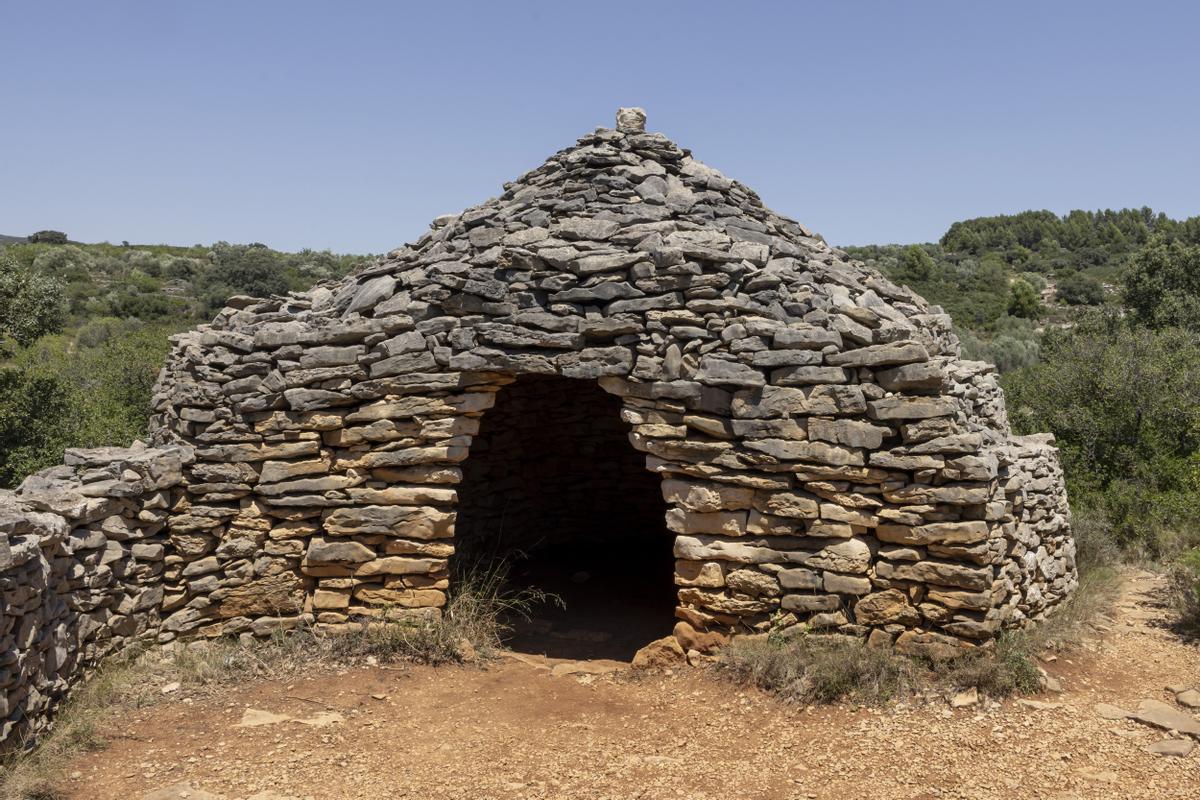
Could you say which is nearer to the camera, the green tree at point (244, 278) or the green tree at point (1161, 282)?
the green tree at point (1161, 282)

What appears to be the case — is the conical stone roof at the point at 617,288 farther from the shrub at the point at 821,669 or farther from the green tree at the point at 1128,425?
the green tree at the point at 1128,425

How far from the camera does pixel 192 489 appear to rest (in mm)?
6094

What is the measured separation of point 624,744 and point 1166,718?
3.32 m

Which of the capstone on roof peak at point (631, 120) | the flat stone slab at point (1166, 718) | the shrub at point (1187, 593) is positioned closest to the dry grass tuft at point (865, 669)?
the flat stone slab at point (1166, 718)

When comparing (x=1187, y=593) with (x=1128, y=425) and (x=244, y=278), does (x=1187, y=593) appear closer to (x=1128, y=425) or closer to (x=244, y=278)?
(x=1128, y=425)

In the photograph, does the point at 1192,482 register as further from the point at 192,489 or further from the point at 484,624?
the point at 192,489

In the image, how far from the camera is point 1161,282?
18.8 meters

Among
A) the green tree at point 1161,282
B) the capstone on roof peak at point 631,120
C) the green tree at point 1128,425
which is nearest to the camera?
the capstone on roof peak at point 631,120

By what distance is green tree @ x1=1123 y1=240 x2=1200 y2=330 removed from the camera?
17438mm

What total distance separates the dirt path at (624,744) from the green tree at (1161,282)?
1450 cm

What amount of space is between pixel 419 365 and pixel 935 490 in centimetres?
370

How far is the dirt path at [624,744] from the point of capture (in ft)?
14.4

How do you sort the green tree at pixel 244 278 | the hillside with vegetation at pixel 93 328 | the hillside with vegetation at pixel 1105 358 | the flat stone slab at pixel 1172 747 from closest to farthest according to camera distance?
the flat stone slab at pixel 1172 747, the hillside with vegetation at pixel 1105 358, the hillside with vegetation at pixel 93 328, the green tree at pixel 244 278

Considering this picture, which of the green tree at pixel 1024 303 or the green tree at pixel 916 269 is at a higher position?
the green tree at pixel 916 269
